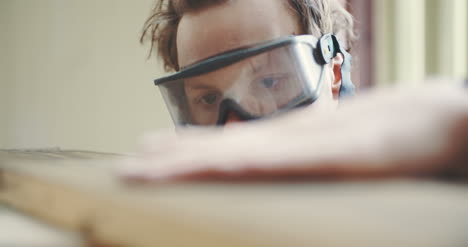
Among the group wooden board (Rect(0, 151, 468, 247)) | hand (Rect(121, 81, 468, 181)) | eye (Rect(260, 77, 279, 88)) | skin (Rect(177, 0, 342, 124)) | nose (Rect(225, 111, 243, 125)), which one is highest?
skin (Rect(177, 0, 342, 124))

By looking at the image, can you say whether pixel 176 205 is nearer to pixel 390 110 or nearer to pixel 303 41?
pixel 390 110

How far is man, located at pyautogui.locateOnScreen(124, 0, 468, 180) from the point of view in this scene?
0.83 feet

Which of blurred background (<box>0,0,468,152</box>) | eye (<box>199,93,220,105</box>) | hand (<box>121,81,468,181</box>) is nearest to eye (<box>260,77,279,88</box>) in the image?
eye (<box>199,93,220,105</box>)

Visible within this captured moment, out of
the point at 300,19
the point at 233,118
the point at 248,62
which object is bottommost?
the point at 233,118

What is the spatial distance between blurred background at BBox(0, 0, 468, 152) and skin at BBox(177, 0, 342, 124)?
2.99 feet

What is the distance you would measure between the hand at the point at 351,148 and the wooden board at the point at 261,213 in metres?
0.01

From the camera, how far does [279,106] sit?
990 mm

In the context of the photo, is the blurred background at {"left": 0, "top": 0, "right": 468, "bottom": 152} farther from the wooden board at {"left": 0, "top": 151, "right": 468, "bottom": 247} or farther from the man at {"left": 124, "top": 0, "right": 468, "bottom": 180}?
the wooden board at {"left": 0, "top": 151, "right": 468, "bottom": 247}

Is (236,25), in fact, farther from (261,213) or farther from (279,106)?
(261,213)

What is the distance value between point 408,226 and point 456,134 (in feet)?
0.37

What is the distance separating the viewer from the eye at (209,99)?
105 centimetres

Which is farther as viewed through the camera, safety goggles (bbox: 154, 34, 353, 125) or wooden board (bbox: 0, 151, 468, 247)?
safety goggles (bbox: 154, 34, 353, 125)

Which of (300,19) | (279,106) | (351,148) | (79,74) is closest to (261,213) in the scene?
(351,148)

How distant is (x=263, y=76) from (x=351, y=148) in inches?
29.5
